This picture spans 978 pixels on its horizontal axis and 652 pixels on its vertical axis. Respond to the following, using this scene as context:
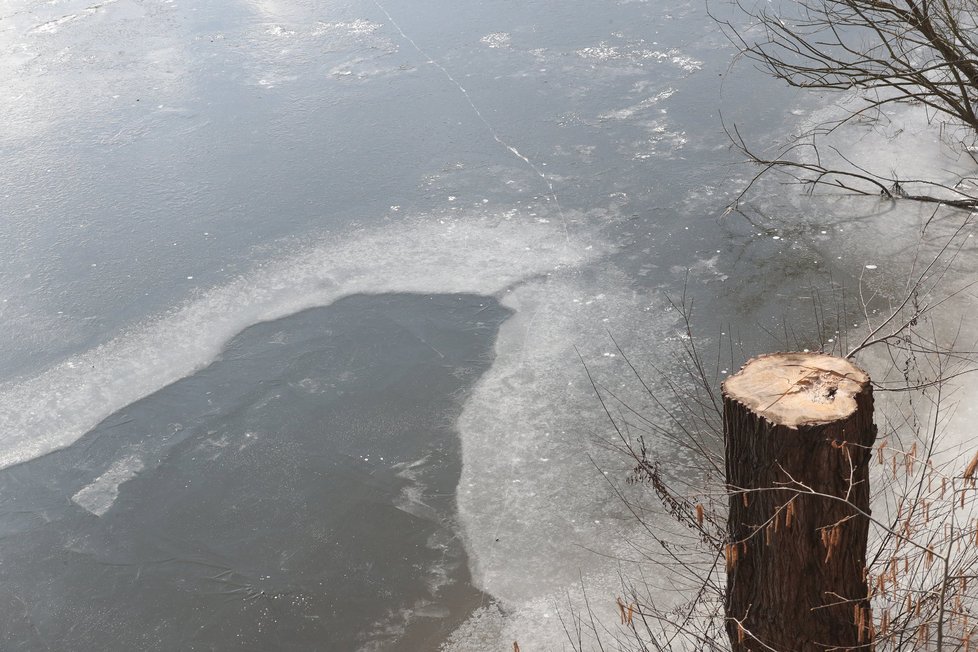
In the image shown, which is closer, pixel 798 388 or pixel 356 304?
pixel 798 388

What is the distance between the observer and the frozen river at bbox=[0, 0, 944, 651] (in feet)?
14.1

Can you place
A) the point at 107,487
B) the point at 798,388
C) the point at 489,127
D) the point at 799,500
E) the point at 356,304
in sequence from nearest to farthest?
the point at 799,500 < the point at 798,388 < the point at 107,487 < the point at 356,304 < the point at 489,127

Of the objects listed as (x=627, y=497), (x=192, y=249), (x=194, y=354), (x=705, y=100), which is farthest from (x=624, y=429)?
(x=705, y=100)

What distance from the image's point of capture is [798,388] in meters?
2.71

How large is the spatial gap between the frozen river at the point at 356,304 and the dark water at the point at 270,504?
0.05 feet

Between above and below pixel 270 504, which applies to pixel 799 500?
above

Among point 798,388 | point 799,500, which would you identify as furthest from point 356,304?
point 799,500

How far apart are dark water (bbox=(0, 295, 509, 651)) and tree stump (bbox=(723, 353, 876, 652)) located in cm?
165

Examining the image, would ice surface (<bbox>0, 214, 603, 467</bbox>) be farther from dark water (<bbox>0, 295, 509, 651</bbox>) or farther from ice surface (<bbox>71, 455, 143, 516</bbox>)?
ice surface (<bbox>71, 455, 143, 516</bbox>)

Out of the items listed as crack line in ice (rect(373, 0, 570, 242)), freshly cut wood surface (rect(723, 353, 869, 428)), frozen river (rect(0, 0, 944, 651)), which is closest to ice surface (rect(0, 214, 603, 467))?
frozen river (rect(0, 0, 944, 651))

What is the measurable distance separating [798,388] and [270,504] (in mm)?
2878

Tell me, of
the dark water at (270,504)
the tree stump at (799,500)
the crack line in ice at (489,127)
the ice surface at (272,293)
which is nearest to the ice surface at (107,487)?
the dark water at (270,504)

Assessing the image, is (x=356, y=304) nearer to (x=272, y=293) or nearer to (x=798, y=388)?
(x=272, y=293)

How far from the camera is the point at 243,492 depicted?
4766 millimetres
